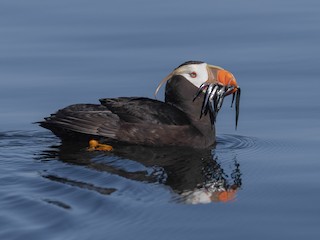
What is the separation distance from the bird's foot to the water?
0.11 metres

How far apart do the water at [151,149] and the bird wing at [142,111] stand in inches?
12.1

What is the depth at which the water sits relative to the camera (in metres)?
7.73

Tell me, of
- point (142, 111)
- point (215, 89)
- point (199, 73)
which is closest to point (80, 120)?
point (142, 111)

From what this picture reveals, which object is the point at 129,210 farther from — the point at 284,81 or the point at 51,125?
the point at 284,81

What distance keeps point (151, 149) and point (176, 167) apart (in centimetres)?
74

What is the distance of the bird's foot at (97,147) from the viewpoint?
10094 millimetres

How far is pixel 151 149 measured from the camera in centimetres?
1024

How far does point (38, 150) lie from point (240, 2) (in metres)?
5.96

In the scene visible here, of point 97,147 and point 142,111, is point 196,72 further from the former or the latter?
point 97,147

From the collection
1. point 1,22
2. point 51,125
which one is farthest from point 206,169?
point 1,22

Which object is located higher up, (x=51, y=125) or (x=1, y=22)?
(x=1, y=22)

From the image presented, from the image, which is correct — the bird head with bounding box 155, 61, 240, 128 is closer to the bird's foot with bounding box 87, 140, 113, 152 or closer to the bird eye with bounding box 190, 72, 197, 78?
the bird eye with bounding box 190, 72, 197, 78

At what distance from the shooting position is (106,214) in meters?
7.77

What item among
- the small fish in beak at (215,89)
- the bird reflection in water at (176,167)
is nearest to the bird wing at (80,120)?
the bird reflection in water at (176,167)
